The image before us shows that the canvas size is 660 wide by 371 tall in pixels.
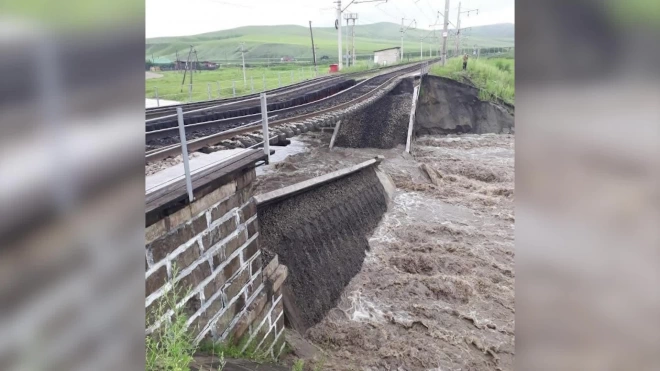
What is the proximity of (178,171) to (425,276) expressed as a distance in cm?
662

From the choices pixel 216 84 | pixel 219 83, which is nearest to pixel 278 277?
pixel 216 84

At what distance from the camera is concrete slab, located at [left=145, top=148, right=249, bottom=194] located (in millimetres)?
3424

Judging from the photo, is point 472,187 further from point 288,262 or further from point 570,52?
point 570,52

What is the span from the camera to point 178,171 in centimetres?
382

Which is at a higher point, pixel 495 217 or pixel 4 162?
pixel 4 162

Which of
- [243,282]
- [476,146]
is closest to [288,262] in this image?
[243,282]

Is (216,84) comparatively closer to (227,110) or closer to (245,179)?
(227,110)

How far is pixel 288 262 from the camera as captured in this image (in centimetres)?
704

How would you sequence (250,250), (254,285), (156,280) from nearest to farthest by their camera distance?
(156,280)
(250,250)
(254,285)

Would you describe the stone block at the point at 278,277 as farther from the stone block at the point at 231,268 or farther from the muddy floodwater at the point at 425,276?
the muddy floodwater at the point at 425,276

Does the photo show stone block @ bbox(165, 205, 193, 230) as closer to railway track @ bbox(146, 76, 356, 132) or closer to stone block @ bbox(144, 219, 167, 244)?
stone block @ bbox(144, 219, 167, 244)

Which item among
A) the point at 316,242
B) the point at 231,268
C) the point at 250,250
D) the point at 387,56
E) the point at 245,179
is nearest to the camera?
the point at 231,268

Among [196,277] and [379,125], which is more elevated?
[379,125]

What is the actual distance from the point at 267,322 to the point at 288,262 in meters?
1.98
